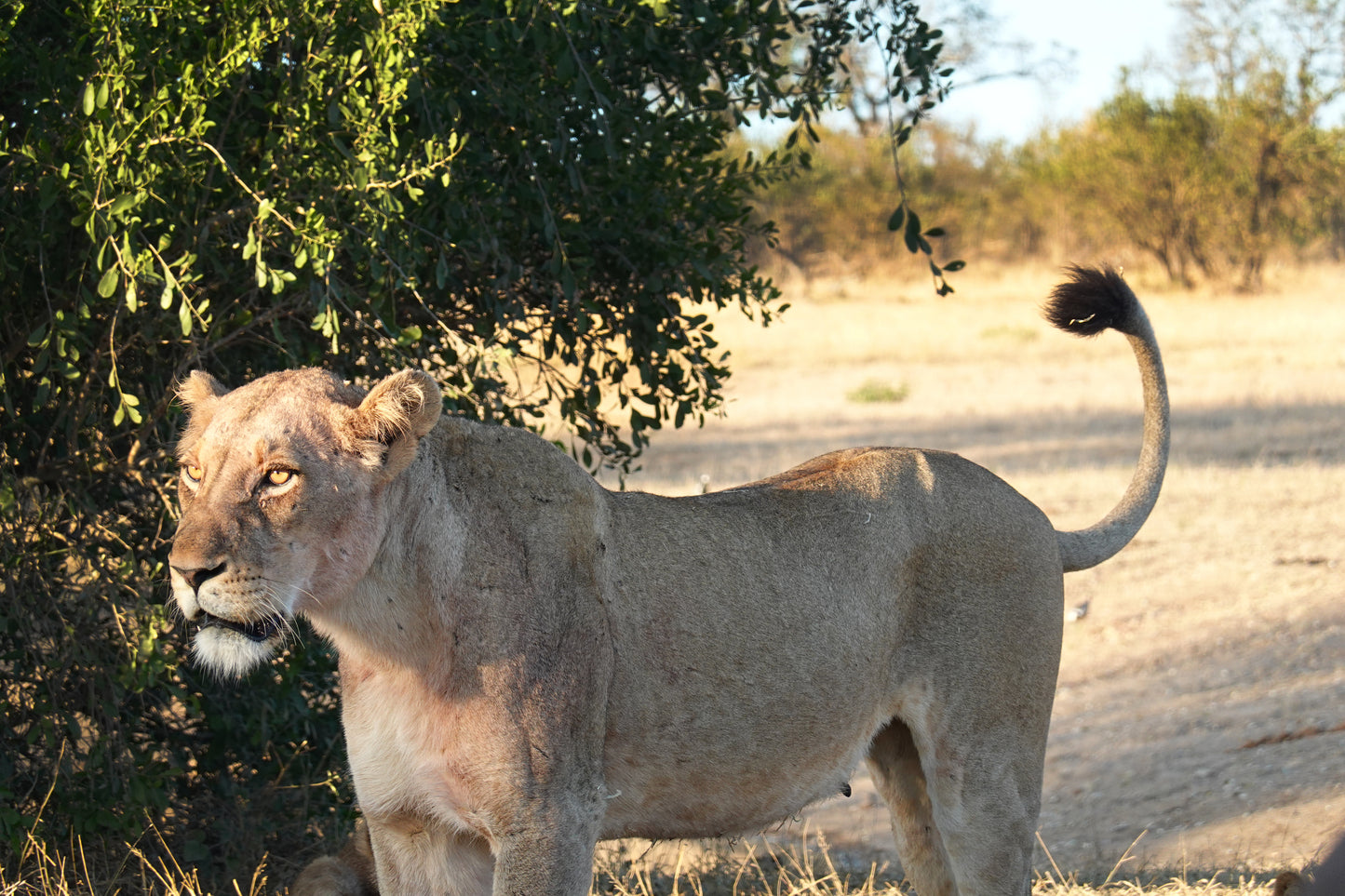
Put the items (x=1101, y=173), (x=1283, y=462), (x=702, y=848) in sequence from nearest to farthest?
(x=702, y=848) → (x=1283, y=462) → (x=1101, y=173)

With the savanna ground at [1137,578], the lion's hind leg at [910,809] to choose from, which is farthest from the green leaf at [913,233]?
the lion's hind leg at [910,809]

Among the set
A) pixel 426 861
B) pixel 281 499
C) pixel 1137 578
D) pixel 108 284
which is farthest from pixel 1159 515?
pixel 281 499

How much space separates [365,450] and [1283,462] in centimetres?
1107

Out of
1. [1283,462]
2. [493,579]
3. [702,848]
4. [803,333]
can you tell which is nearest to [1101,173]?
[803,333]

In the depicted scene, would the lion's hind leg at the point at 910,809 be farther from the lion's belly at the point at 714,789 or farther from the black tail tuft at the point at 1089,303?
the black tail tuft at the point at 1089,303

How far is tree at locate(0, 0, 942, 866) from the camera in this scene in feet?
12.1

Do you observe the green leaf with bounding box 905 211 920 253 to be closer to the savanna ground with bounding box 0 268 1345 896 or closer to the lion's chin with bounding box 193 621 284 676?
the savanna ground with bounding box 0 268 1345 896

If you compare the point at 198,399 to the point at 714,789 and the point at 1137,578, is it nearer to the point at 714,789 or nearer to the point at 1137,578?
the point at 714,789

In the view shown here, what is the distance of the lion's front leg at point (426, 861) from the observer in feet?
10.3

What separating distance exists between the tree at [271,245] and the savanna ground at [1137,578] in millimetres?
461

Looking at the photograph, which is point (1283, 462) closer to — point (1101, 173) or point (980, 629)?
point (980, 629)

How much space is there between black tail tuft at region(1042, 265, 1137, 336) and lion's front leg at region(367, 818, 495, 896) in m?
2.18

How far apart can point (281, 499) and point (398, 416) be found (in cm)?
28

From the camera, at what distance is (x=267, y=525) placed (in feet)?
8.96
